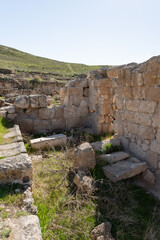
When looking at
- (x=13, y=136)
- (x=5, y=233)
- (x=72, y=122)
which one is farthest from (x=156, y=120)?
(x=72, y=122)

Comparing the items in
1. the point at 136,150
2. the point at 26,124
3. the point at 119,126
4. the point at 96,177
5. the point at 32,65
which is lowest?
the point at 96,177

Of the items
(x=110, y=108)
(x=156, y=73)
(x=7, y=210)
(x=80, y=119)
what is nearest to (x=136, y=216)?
(x=7, y=210)

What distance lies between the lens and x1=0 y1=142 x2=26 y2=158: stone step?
338 centimetres

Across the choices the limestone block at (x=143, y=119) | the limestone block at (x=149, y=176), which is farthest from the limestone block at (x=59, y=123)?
the limestone block at (x=149, y=176)

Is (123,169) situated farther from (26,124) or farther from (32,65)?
(32,65)

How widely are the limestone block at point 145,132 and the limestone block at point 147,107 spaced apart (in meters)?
0.39

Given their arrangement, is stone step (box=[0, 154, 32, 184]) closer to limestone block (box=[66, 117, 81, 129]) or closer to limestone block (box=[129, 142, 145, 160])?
limestone block (box=[129, 142, 145, 160])

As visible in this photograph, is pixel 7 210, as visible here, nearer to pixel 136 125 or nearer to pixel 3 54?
pixel 136 125

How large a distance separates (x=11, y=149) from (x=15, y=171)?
3.23ft

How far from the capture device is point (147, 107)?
390 cm

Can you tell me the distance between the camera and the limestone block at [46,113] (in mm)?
6754

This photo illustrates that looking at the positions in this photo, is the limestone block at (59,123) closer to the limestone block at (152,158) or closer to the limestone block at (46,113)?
the limestone block at (46,113)

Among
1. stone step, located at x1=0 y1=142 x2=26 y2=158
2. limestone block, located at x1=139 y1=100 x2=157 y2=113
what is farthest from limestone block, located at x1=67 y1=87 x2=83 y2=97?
stone step, located at x1=0 y1=142 x2=26 y2=158

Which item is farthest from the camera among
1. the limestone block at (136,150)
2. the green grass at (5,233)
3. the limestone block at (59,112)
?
the limestone block at (59,112)
